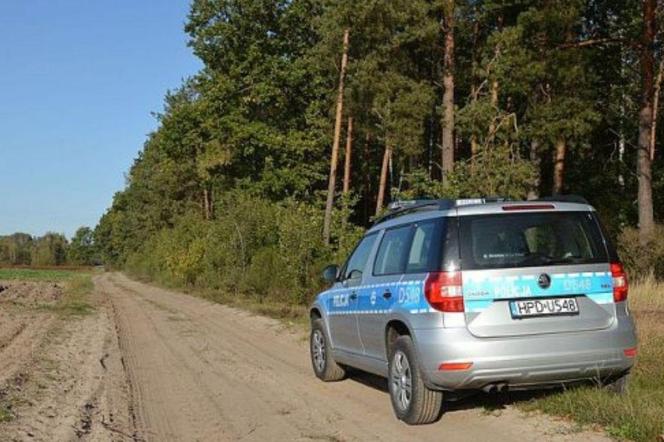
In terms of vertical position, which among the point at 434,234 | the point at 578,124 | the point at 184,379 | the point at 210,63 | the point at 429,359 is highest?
the point at 210,63

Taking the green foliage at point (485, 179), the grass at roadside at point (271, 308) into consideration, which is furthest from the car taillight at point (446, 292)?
the green foliage at point (485, 179)

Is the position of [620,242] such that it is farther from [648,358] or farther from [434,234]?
[434,234]

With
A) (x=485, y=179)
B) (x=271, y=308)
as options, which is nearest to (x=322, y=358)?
(x=271, y=308)

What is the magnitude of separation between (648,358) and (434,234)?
11.5 ft

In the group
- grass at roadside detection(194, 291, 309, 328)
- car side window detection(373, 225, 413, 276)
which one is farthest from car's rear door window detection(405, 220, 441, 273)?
grass at roadside detection(194, 291, 309, 328)

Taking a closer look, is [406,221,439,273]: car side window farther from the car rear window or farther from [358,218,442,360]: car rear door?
the car rear window

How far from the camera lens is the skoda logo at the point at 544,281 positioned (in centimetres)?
657

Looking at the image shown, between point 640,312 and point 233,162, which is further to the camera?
point 233,162

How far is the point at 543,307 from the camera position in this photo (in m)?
6.55

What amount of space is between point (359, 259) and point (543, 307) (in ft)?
9.35

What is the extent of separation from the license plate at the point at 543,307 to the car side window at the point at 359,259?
242 centimetres

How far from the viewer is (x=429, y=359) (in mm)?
6598

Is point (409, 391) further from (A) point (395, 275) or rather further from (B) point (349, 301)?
(B) point (349, 301)

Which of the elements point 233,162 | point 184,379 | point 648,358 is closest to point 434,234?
point 648,358
